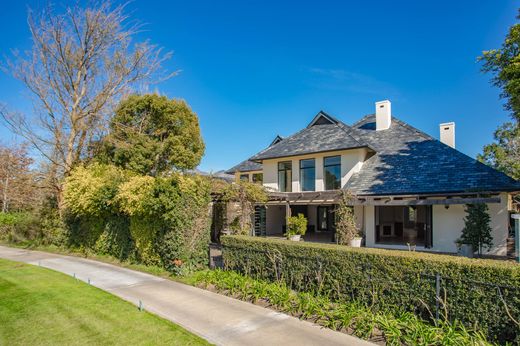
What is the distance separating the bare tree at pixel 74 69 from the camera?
1956 centimetres

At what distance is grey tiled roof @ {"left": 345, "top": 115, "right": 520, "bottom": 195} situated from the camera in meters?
14.8

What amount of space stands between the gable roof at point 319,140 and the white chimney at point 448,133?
5926 mm

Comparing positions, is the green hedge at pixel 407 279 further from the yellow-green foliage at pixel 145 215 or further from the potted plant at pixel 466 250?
the potted plant at pixel 466 250

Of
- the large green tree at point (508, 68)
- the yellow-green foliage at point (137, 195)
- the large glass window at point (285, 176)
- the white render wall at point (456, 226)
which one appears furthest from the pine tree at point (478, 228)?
the yellow-green foliage at point (137, 195)

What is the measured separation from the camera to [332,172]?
19656mm

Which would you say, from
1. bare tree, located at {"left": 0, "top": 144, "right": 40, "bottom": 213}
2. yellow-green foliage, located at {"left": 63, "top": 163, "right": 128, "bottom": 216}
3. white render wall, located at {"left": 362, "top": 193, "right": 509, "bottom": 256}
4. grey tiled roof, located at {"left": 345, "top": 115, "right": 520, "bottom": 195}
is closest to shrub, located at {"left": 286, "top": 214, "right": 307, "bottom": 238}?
grey tiled roof, located at {"left": 345, "top": 115, "right": 520, "bottom": 195}

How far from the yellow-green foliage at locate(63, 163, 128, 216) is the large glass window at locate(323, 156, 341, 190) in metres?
11.8

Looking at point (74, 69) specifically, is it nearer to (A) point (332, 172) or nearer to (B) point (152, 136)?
(B) point (152, 136)

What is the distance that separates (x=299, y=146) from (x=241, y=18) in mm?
8693

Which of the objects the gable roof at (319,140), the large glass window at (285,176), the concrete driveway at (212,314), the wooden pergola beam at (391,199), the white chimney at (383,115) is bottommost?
→ the concrete driveway at (212,314)

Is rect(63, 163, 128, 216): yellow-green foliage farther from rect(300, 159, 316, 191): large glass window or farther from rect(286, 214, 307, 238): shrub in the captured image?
rect(300, 159, 316, 191): large glass window

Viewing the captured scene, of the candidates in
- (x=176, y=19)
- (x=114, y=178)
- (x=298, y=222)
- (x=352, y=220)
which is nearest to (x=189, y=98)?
(x=176, y=19)

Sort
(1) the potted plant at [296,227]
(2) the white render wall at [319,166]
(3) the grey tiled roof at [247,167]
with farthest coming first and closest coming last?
(3) the grey tiled roof at [247,167] → (2) the white render wall at [319,166] → (1) the potted plant at [296,227]

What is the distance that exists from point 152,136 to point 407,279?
74.7ft
